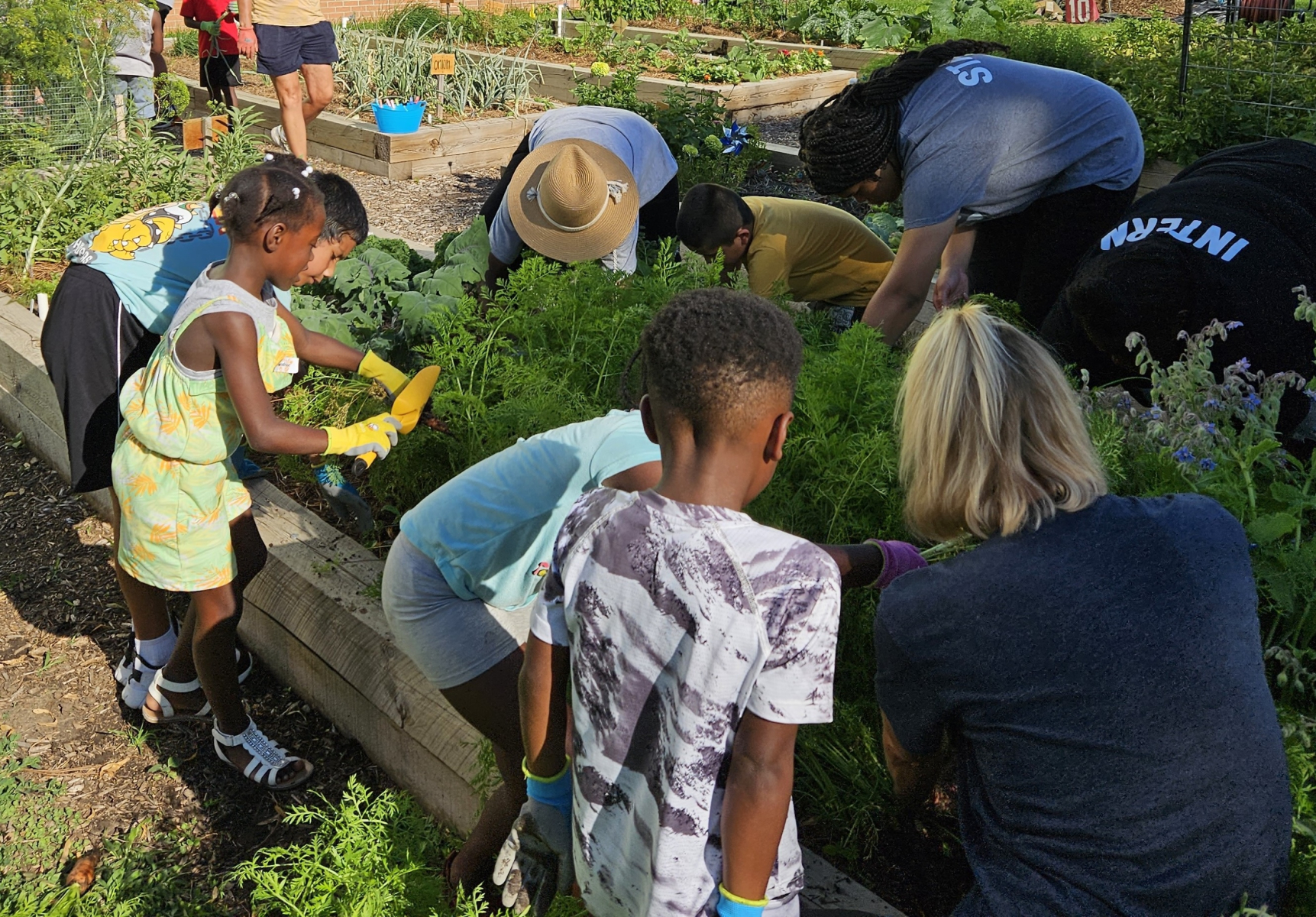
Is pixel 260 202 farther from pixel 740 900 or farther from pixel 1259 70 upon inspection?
pixel 1259 70

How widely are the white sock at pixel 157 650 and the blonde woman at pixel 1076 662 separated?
7.94ft

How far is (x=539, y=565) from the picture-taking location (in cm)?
226

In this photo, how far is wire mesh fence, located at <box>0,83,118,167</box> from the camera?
19.8 feet

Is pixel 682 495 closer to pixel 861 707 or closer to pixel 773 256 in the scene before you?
pixel 861 707

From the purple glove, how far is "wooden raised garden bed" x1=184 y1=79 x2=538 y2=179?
682 centimetres

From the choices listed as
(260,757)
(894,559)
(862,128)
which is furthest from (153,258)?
(894,559)

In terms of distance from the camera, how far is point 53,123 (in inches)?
249

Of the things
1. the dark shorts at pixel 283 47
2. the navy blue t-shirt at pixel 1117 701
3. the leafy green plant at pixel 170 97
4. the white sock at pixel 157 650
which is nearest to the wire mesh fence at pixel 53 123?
the leafy green plant at pixel 170 97

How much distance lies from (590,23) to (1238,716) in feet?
38.5

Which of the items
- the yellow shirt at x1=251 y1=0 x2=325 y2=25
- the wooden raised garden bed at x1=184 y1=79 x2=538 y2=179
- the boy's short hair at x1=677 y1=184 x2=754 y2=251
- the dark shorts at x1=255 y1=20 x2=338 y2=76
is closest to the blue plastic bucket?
the wooden raised garden bed at x1=184 y1=79 x2=538 y2=179

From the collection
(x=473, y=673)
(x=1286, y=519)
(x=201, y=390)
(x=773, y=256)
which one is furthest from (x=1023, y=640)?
(x=773, y=256)

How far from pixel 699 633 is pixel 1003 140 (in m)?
2.53

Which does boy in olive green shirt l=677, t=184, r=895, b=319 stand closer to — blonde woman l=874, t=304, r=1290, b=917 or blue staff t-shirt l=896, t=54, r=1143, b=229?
blue staff t-shirt l=896, t=54, r=1143, b=229

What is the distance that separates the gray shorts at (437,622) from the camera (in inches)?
89.0
